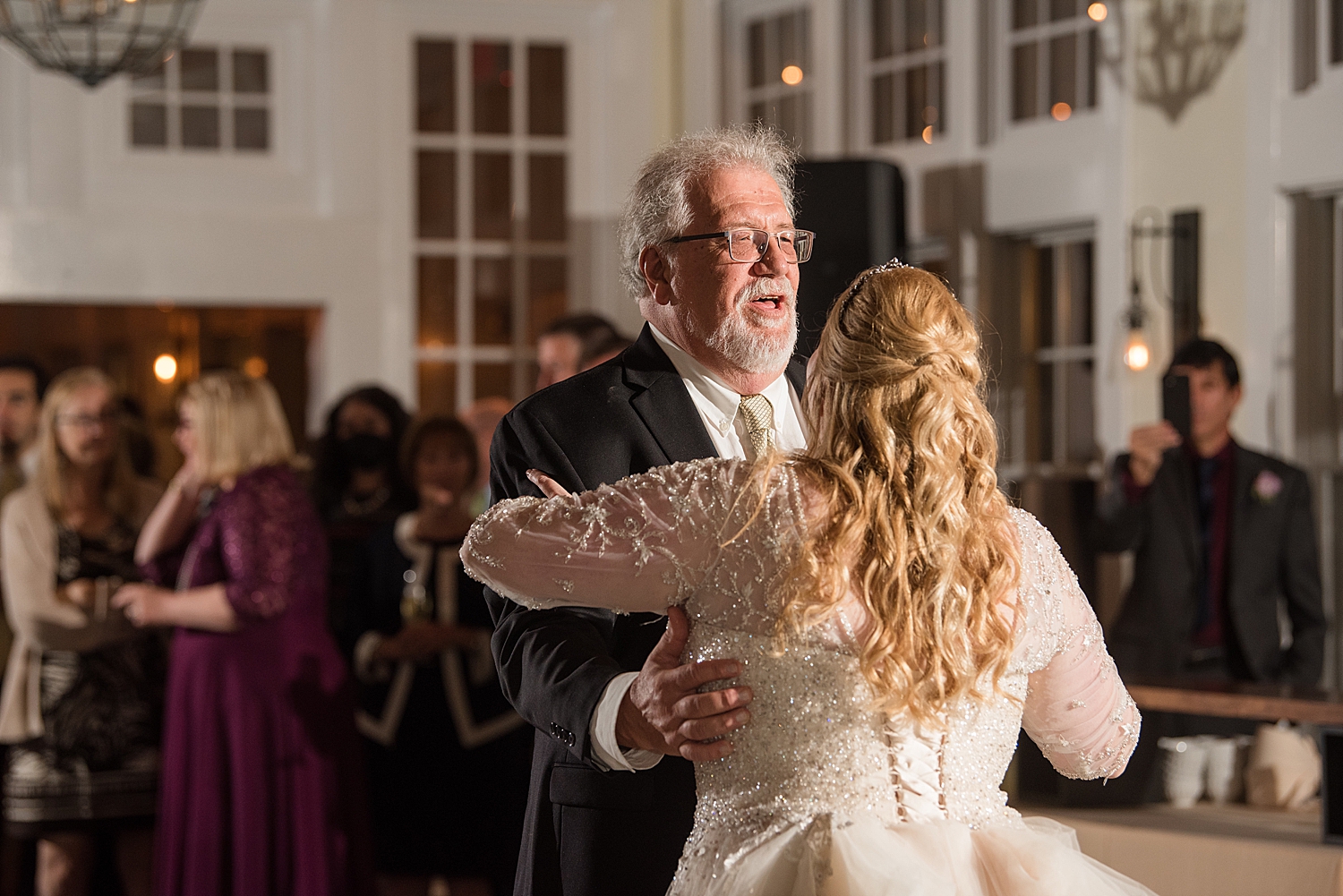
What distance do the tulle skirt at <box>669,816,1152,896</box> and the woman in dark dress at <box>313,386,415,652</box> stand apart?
137 inches

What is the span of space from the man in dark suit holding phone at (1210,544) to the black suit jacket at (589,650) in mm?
2846

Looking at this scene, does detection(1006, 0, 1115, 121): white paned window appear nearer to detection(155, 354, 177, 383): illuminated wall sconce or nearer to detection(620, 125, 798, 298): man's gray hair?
detection(620, 125, 798, 298): man's gray hair

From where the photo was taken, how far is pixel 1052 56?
5.70m

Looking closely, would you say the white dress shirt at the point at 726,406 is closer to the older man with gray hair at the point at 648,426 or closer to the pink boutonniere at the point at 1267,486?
the older man with gray hair at the point at 648,426

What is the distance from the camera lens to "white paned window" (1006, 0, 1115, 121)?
5.54m

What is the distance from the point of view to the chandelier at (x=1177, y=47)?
5.04 meters

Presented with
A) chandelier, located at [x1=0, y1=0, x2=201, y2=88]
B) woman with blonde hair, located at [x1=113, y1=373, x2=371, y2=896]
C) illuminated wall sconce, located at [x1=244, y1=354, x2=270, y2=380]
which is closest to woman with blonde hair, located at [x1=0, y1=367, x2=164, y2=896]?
woman with blonde hair, located at [x1=113, y1=373, x2=371, y2=896]

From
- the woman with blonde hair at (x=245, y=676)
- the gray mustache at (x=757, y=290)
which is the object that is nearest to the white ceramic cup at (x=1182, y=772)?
the gray mustache at (x=757, y=290)

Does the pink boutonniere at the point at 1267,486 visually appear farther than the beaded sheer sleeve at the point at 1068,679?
Yes

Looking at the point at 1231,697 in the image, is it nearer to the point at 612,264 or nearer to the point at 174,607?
the point at 174,607

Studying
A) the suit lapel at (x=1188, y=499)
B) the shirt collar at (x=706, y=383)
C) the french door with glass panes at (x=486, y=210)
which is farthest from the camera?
the french door with glass panes at (x=486, y=210)

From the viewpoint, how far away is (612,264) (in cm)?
680

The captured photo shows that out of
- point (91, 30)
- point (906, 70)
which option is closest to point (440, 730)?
point (91, 30)

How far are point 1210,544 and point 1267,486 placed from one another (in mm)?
278
